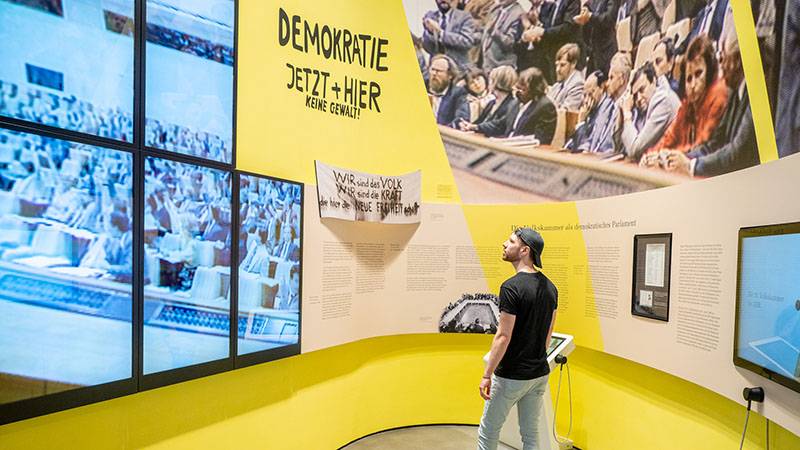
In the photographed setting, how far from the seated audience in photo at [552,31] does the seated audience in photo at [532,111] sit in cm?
15

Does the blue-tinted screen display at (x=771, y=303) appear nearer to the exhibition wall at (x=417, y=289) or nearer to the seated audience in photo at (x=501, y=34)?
the exhibition wall at (x=417, y=289)

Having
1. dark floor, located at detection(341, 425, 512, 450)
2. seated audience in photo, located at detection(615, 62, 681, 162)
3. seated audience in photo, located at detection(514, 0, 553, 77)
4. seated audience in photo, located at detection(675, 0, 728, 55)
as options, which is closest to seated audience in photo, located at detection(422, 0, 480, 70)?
seated audience in photo, located at detection(514, 0, 553, 77)

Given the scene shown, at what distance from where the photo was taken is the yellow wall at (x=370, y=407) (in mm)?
2586

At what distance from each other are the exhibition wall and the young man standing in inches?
50.2

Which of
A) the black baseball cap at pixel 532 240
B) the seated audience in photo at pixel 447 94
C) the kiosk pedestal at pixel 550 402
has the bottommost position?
the kiosk pedestal at pixel 550 402

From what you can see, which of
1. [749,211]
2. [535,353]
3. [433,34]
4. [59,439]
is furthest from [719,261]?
[59,439]

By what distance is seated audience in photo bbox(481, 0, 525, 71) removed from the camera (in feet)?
16.8

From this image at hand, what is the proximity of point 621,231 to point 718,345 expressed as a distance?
136 centimetres

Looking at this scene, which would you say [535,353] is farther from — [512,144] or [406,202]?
[512,144]

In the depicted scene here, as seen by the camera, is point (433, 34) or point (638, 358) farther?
point (433, 34)

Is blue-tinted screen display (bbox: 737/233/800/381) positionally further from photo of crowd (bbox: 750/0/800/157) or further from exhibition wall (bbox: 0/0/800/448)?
photo of crowd (bbox: 750/0/800/157)

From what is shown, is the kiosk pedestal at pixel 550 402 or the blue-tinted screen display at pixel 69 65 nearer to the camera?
the blue-tinted screen display at pixel 69 65

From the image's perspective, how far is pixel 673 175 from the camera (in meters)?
3.87

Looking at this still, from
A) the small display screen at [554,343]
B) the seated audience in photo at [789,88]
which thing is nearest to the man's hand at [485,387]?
the small display screen at [554,343]
